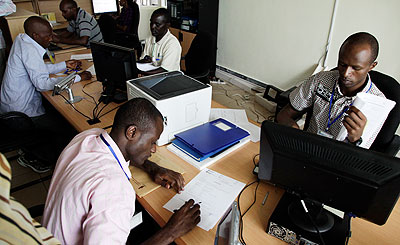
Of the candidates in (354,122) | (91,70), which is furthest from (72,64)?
(354,122)

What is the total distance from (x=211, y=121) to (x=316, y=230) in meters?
0.86

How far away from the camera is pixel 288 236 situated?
940mm

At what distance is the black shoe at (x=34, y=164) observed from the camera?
2.31 meters

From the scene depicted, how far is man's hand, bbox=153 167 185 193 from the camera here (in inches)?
46.0

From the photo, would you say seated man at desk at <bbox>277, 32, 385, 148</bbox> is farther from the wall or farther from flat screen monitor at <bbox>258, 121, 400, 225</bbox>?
the wall

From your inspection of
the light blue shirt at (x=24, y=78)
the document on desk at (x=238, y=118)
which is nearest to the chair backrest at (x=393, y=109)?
the document on desk at (x=238, y=118)

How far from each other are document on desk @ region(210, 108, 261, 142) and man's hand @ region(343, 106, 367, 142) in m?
0.51

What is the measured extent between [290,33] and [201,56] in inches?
49.2

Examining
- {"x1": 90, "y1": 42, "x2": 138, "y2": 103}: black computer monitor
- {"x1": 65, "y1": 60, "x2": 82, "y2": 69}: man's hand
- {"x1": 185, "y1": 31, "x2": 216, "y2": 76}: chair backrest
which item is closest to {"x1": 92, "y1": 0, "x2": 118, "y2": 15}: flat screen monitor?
{"x1": 65, "y1": 60, "x2": 82, "y2": 69}: man's hand

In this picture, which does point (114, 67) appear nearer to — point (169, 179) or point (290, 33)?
point (169, 179)

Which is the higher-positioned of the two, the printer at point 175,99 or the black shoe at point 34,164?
the printer at point 175,99

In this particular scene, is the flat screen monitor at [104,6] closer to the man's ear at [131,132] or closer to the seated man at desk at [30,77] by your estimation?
the seated man at desk at [30,77]

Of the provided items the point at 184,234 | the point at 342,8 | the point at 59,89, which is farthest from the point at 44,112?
the point at 342,8

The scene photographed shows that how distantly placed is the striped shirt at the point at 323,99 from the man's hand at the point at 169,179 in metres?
0.90
